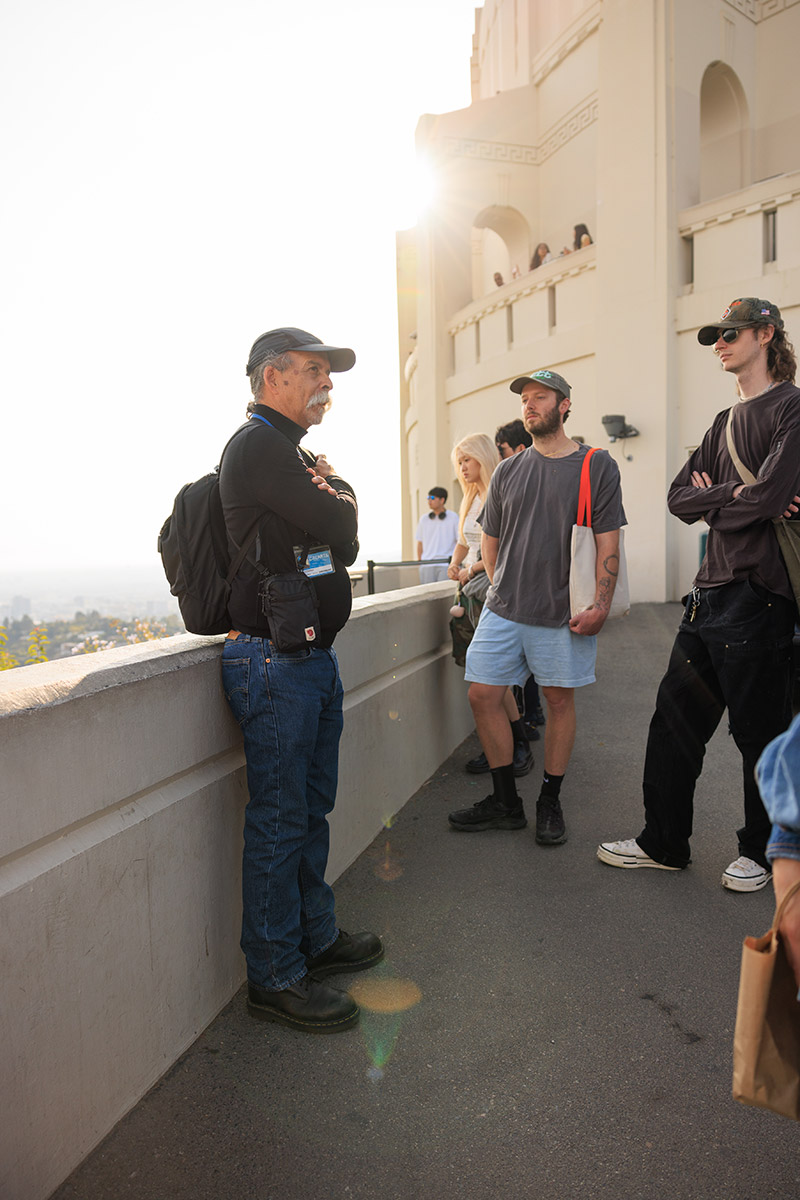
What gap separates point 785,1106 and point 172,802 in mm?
1790

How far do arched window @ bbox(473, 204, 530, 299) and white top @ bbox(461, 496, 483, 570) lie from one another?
17642 mm

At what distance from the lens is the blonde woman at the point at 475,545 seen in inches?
215

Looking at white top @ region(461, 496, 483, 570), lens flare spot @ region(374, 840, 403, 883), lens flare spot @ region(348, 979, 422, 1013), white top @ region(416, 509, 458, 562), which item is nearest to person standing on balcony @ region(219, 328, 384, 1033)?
lens flare spot @ region(348, 979, 422, 1013)

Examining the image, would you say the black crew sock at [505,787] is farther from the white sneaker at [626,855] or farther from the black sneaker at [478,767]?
the black sneaker at [478,767]

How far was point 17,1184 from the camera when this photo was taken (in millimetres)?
1914

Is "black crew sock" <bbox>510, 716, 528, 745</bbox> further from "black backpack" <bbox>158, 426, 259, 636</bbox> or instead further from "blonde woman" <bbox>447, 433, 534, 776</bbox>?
"black backpack" <bbox>158, 426, 259, 636</bbox>

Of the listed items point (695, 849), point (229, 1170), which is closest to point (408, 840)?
point (695, 849)

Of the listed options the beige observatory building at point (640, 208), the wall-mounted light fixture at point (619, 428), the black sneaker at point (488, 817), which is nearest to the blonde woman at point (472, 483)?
the black sneaker at point (488, 817)

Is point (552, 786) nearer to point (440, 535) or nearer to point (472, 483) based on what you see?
point (472, 483)

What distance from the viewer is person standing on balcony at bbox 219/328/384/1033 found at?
265cm

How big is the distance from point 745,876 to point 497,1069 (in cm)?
167

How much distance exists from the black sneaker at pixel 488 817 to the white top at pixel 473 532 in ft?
5.89

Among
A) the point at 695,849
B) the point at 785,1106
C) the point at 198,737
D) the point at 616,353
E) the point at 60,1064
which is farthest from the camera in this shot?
the point at 616,353

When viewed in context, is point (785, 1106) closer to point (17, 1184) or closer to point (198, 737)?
point (17, 1184)
